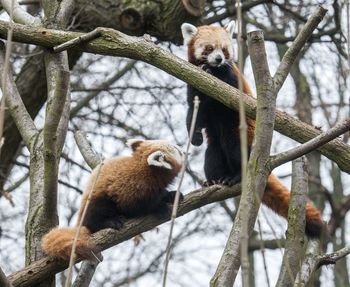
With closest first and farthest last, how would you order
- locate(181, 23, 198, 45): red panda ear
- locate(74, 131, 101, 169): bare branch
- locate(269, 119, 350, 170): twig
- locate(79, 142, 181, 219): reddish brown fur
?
locate(269, 119, 350, 170): twig
locate(79, 142, 181, 219): reddish brown fur
locate(74, 131, 101, 169): bare branch
locate(181, 23, 198, 45): red panda ear

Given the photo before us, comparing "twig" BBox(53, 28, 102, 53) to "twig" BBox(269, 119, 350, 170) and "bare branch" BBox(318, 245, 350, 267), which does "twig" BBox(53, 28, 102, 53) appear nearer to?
"twig" BBox(269, 119, 350, 170)

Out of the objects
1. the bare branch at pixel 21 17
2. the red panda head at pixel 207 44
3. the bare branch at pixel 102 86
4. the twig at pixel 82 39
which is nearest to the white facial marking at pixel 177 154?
the red panda head at pixel 207 44

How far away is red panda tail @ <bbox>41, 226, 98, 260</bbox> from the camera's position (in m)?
4.67

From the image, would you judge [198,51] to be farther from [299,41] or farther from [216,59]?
[299,41]

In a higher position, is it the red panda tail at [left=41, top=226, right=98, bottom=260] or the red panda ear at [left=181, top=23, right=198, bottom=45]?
the red panda ear at [left=181, top=23, right=198, bottom=45]

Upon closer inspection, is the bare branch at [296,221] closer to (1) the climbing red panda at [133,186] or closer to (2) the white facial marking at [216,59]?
(1) the climbing red panda at [133,186]

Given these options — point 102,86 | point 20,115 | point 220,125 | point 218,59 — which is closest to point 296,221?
point 220,125

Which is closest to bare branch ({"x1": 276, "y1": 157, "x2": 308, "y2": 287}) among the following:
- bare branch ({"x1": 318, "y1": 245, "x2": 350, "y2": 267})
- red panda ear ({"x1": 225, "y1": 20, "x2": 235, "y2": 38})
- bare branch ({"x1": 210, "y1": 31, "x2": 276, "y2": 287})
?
bare branch ({"x1": 318, "y1": 245, "x2": 350, "y2": 267})

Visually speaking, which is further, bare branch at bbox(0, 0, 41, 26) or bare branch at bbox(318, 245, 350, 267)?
bare branch at bbox(0, 0, 41, 26)

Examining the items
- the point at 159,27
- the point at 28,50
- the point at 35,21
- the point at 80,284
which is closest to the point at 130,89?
the point at 28,50

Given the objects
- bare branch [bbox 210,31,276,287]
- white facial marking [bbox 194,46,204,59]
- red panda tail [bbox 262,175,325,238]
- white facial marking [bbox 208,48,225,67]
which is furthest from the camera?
white facial marking [bbox 194,46,204,59]

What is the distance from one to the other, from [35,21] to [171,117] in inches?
152

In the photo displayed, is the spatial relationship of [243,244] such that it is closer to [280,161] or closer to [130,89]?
[280,161]

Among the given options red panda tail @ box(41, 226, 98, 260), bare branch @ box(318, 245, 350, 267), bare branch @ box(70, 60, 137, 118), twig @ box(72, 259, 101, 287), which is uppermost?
bare branch @ box(70, 60, 137, 118)
